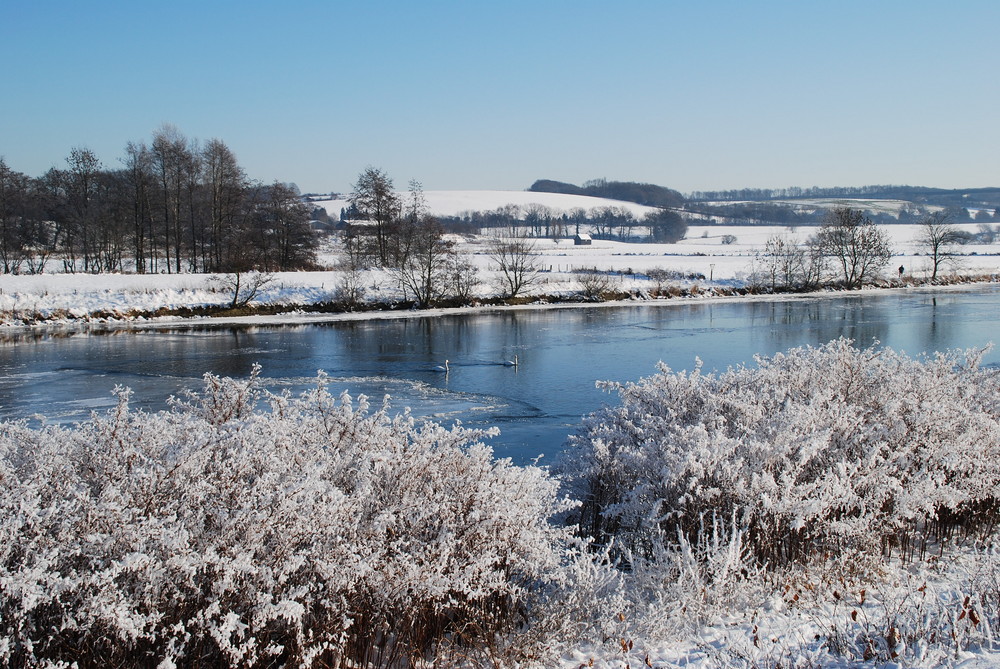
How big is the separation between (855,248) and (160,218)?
4572 cm

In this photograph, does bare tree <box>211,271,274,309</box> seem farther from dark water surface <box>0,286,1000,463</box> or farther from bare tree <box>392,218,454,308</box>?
bare tree <box>392,218,454,308</box>

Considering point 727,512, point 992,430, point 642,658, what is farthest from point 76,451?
point 992,430

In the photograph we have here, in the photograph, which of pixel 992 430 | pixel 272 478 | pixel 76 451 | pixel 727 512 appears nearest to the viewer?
pixel 272 478

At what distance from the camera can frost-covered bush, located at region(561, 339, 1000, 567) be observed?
616cm

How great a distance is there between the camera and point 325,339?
27.7 metres

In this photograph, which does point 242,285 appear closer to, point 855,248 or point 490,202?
point 855,248

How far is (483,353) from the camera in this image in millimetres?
23453

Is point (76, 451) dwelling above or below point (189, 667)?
above

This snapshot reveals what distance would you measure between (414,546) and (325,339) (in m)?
23.6

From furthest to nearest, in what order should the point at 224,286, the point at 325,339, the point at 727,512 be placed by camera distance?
the point at 224,286
the point at 325,339
the point at 727,512

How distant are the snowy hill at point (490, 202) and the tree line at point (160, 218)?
247 ft

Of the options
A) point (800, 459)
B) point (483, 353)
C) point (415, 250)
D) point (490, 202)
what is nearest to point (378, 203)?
point (415, 250)

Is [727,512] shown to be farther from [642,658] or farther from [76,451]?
[76,451]

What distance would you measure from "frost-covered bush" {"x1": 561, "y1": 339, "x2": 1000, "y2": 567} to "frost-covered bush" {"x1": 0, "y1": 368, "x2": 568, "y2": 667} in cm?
126
